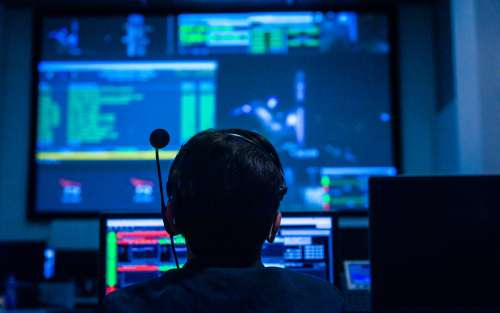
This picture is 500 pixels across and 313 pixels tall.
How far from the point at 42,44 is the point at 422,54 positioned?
9.05 feet

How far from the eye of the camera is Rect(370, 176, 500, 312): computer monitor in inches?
47.5

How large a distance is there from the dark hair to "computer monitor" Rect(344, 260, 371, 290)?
0.85 metres

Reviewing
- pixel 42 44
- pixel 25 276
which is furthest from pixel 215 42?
pixel 25 276

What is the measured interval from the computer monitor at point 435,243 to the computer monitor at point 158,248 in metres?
0.24

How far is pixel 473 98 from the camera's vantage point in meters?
1.63

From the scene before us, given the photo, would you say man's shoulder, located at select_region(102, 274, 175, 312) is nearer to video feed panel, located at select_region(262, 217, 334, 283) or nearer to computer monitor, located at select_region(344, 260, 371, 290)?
video feed panel, located at select_region(262, 217, 334, 283)

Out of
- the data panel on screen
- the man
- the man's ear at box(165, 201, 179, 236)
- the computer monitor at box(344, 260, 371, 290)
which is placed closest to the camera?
the man

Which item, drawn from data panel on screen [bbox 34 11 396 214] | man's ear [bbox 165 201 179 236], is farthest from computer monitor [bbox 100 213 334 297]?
data panel on screen [bbox 34 11 396 214]

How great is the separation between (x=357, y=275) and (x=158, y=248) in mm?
635

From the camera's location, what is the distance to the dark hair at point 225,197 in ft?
2.63

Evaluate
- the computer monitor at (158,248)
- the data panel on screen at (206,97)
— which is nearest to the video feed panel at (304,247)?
the computer monitor at (158,248)

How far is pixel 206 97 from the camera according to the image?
3.69 m

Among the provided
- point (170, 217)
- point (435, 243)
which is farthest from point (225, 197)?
point (435, 243)

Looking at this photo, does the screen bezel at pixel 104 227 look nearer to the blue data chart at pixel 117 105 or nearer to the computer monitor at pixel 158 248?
the computer monitor at pixel 158 248
